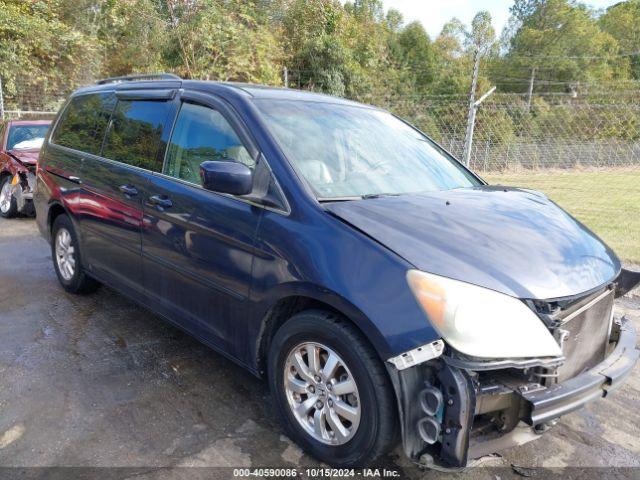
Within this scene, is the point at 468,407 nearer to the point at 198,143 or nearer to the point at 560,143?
the point at 198,143

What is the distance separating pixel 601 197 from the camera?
1083 cm

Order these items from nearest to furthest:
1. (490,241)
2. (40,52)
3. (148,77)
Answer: (490,241), (148,77), (40,52)

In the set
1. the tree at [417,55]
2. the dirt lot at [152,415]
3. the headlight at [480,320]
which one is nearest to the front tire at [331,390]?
the dirt lot at [152,415]

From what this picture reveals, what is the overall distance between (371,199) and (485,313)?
951 mm

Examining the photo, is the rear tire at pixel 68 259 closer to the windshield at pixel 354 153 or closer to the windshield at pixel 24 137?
the windshield at pixel 354 153

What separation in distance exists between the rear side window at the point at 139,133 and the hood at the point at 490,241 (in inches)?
62.7

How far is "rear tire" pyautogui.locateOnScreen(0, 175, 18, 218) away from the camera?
8.52m

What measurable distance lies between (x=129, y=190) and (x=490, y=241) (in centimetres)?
249

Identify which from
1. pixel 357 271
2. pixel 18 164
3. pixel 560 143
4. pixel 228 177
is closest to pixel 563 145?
pixel 560 143

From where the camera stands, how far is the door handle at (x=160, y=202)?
10.7 feet

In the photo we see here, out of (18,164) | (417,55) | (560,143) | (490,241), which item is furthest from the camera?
(417,55)

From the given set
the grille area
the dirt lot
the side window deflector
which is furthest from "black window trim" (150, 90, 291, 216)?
the grille area

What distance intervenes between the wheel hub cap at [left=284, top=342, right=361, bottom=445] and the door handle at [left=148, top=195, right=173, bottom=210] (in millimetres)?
1324

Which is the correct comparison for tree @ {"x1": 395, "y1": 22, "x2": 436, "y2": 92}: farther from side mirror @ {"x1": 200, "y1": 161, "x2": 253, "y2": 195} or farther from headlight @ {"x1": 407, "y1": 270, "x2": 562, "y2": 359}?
headlight @ {"x1": 407, "y1": 270, "x2": 562, "y2": 359}
